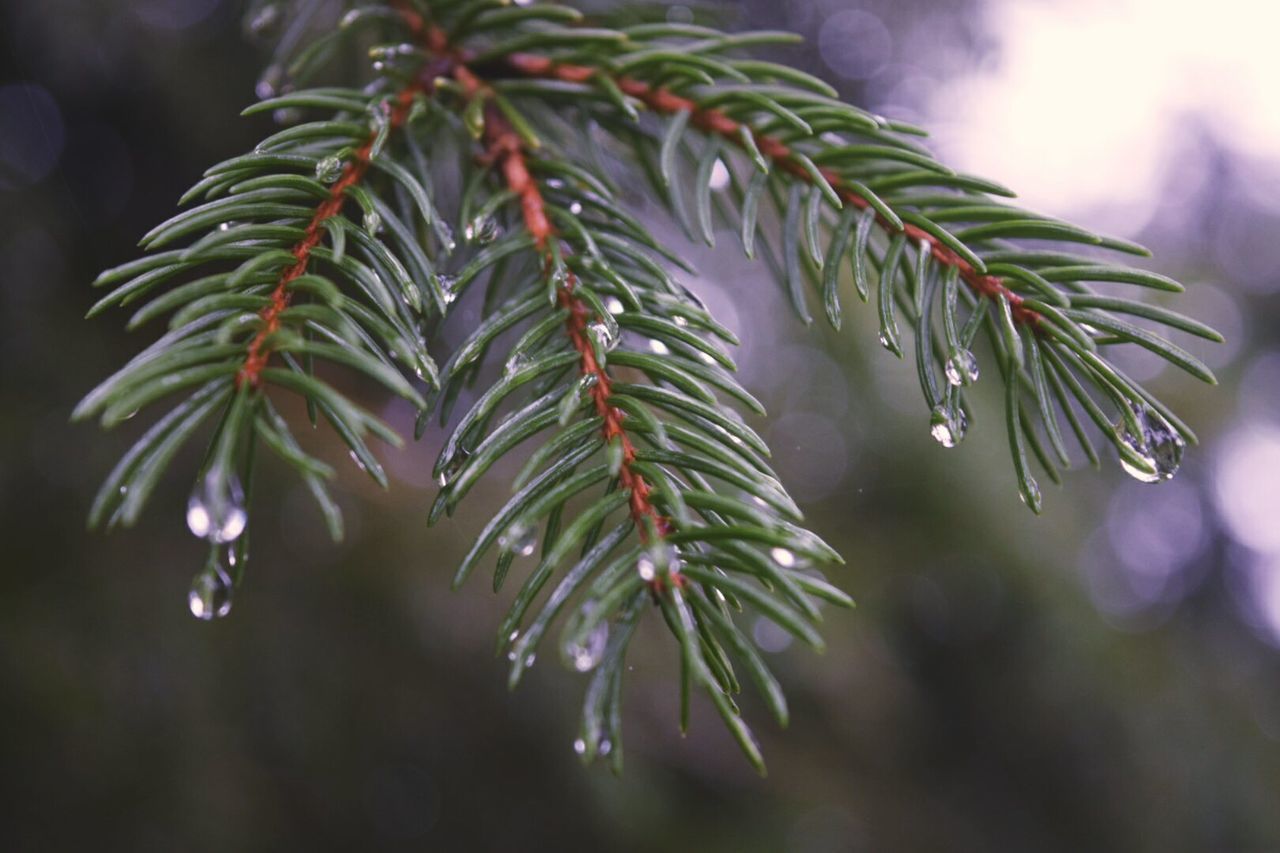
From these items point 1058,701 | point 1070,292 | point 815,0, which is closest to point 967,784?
point 1058,701

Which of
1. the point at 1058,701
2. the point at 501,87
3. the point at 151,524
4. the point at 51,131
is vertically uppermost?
the point at 501,87

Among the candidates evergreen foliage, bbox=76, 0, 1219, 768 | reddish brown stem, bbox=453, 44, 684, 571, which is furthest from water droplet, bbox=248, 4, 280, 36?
reddish brown stem, bbox=453, 44, 684, 571

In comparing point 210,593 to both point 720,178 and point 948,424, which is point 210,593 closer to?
point 948,424

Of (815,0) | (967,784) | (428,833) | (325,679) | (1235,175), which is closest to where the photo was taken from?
(815,0)

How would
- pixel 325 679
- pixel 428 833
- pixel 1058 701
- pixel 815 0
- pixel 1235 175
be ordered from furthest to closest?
pixel 1235 175 → pixel 1058 701 → pixel 428 833 → pixel 325 679 → pixel 815 0

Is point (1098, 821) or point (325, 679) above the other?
point (325, 679)

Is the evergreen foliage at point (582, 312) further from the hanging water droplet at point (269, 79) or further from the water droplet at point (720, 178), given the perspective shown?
the water droplet at point (720, 178)

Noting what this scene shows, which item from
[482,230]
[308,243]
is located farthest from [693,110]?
[308,243]

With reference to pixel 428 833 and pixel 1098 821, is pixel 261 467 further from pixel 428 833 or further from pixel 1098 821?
pixel 1098 821

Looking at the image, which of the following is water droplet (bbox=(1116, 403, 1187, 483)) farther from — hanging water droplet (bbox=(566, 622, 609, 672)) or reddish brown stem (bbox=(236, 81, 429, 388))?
reddish brown stem (bbox=(236, 81, 429, 388))
